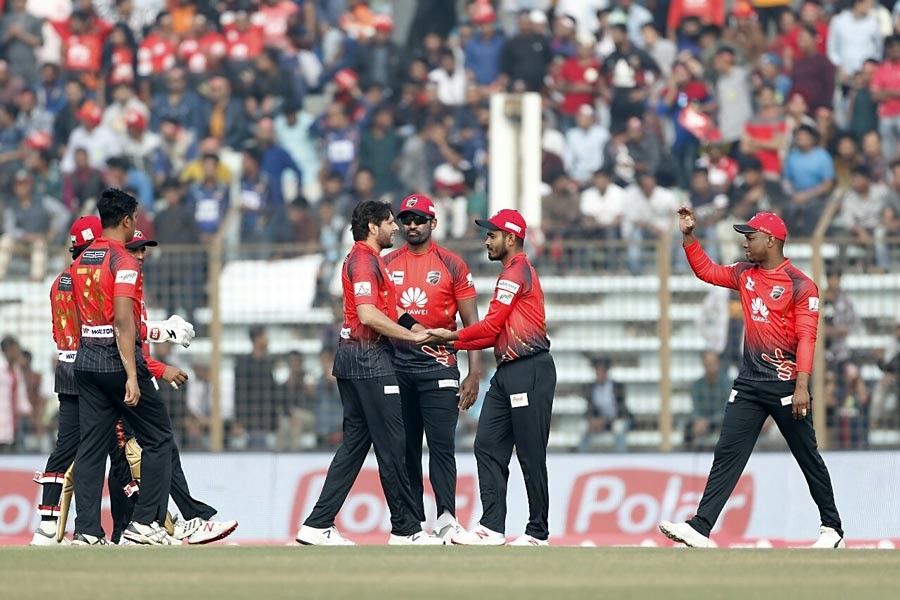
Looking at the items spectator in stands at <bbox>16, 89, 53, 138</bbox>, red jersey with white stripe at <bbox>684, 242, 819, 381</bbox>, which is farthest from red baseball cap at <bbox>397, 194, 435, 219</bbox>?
spectator in stands at <bbox>16, 89, 53, 138</bbox>

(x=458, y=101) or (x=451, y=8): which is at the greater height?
(x=451, y=8)

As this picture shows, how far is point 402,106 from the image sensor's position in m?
23.2

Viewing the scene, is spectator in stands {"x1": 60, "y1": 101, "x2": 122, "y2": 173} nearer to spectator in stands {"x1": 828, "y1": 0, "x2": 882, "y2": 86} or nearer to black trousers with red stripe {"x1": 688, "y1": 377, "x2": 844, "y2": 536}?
spectator in stands {"x1": 828, "y1": 0, "x2": 882, "y2": 86}

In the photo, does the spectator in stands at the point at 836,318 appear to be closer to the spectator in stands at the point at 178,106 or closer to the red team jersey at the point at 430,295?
the red team jersey at the point at 430,295

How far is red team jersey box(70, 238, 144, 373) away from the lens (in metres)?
11.7

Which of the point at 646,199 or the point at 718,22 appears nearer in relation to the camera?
the point at 646,199

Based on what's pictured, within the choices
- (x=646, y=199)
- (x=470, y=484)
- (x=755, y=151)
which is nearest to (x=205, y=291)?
(x=470, y=484)

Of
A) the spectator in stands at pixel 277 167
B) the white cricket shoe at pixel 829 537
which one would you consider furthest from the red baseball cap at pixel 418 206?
the spectator in stands at pixel 277 167

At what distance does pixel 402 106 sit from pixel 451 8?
215cm

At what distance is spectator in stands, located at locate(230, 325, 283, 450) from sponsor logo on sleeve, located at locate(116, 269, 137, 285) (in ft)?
20.7

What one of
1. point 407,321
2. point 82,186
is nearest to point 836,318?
point 407,321

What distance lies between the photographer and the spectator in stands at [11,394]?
704 inches

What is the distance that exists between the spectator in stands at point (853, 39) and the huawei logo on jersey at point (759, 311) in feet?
32.9

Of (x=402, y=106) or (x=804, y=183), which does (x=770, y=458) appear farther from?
(x=402, y=106)
